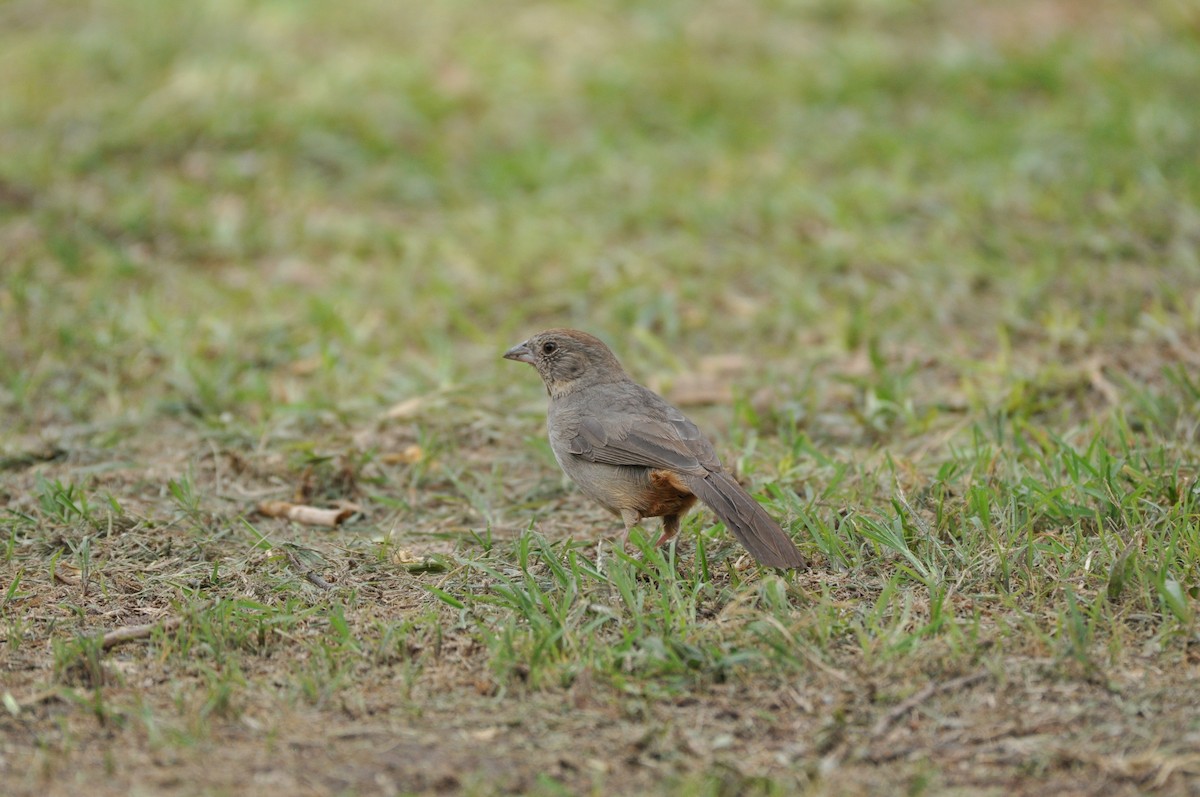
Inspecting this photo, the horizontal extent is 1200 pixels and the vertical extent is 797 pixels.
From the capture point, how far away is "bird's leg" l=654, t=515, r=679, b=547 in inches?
183

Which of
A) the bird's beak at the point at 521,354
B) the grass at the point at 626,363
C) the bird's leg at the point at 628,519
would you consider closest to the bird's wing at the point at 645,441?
the bird's leg at the point at 628,519

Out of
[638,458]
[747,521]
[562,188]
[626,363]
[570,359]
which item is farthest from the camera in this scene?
[562,188]

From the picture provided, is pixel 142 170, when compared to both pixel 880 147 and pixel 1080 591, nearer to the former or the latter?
pixel 880 147

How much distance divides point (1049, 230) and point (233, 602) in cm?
520

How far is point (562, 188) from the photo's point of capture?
27.3ft

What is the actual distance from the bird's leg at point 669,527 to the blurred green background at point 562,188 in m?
1.66

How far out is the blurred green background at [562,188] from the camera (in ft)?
21.1

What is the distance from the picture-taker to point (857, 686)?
350 cm

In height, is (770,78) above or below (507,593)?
above

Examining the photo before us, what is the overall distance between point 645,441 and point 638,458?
0.08 m

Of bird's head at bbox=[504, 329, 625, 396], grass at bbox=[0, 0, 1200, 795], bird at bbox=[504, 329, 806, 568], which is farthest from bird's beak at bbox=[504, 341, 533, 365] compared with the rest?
grass at bbox=[0, 0, 1200, 795]

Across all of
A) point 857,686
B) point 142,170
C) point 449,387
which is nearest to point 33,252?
point 142,170

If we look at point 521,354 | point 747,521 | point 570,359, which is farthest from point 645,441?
point 521,354

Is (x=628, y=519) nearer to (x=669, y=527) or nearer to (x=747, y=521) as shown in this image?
(x=669, y=527)
